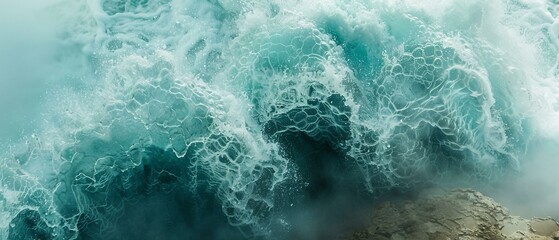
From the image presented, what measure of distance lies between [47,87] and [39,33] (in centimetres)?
124

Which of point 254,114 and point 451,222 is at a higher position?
point 451,222

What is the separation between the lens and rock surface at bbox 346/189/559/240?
17.0 ft

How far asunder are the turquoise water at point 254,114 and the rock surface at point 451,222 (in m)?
0.35

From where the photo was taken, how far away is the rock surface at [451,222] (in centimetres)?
517

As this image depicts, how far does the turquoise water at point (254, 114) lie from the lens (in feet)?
18.3

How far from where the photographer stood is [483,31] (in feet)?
21.4

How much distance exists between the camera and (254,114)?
5883 mm

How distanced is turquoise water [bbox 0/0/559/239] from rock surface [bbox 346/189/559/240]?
13.6 inches

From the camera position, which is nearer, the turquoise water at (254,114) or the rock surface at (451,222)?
the rock surface at (451,222)

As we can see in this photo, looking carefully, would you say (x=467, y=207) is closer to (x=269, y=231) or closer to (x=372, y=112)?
(x=372, y=112)

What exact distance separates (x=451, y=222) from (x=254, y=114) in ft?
10.1

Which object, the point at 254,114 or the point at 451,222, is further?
the point at 254,114

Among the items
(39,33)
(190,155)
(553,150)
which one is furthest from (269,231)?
(39,33)

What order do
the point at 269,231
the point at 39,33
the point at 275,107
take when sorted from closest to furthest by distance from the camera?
the point at 269,231 → the point at 275,107 → the point at 39,33
